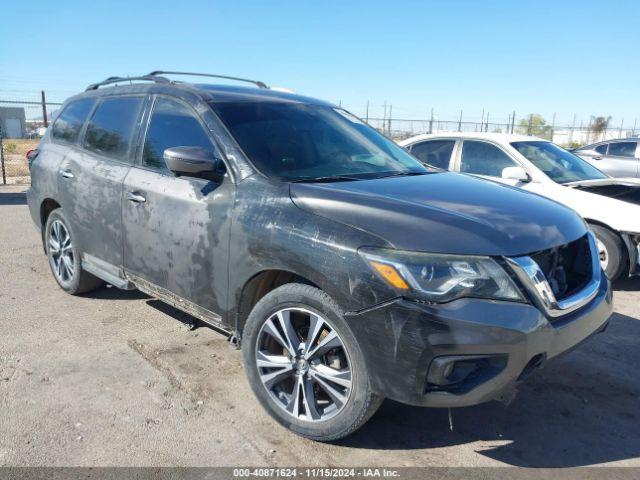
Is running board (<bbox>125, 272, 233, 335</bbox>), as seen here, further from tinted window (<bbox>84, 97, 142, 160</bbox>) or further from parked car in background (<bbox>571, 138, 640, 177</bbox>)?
parked car in background (<bbox>571, 138, 640, 177</bbox>)

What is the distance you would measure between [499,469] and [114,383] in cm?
234

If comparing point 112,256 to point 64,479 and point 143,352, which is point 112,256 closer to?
point 143,352

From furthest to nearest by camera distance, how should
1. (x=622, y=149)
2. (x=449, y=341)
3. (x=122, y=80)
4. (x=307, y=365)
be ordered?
(x=622, y=149), (x=122, y=80), (x=307, y=365), (x=449, y=341)

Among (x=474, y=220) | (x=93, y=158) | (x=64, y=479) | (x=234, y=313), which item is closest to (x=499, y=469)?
(x=474, y=220)

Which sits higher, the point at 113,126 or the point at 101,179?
the point at 113,126

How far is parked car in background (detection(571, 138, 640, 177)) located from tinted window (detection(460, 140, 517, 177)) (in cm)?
753

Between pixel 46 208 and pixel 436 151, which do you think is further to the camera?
pixel 436 151

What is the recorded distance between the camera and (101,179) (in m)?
4.20

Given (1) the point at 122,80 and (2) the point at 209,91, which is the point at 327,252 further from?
(1) the point at 122,80

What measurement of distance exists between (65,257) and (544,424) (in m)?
4.22

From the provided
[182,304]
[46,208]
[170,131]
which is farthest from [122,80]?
[182,304]

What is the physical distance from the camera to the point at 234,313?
3213 millimetres

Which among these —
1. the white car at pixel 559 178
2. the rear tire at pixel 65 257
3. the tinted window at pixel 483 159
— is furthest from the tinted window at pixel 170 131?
the tinted window at pixel 483 159

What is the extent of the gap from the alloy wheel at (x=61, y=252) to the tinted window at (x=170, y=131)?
1530mm
